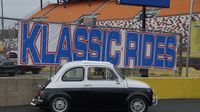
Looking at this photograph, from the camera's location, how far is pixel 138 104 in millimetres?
11914

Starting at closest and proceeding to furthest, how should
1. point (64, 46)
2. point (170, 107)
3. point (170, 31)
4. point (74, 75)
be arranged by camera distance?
point (74, 75) < point (170, 107) < point (64, 46) < point (170, 31)

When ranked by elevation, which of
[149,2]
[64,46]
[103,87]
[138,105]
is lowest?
[138,105]

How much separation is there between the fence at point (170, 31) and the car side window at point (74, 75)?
284 centimetres

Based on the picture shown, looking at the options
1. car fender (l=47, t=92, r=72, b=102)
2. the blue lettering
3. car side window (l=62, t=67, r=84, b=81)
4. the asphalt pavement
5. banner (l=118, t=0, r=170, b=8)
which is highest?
banner (l=118, t=0, r=170, b=8)

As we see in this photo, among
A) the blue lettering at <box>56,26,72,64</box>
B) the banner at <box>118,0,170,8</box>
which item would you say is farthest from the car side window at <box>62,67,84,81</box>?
the banner at <box>118,0,170,8</box>

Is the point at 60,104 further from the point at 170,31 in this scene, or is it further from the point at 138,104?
the point at 170,31

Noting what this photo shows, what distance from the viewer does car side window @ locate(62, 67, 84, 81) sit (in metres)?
11.8

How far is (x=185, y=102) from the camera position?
1472cm

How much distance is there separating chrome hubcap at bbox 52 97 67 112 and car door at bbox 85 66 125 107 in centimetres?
60

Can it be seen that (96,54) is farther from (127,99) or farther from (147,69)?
(127,99)

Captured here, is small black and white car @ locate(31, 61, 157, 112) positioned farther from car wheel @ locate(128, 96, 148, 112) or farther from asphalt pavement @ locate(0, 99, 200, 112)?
asphalt pavement @ locate(0, 99, 200, 112)

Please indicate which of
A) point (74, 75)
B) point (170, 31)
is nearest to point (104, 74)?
point (74, 75)

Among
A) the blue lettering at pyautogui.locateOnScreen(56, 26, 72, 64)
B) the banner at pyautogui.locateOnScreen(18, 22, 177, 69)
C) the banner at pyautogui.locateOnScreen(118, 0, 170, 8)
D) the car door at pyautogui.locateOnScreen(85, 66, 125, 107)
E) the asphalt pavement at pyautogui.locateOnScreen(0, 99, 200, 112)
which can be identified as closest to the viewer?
the car door at pyautogui.locateOnScreen(85, 66, 125, 107)

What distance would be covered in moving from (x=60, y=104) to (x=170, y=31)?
44.0 ft
